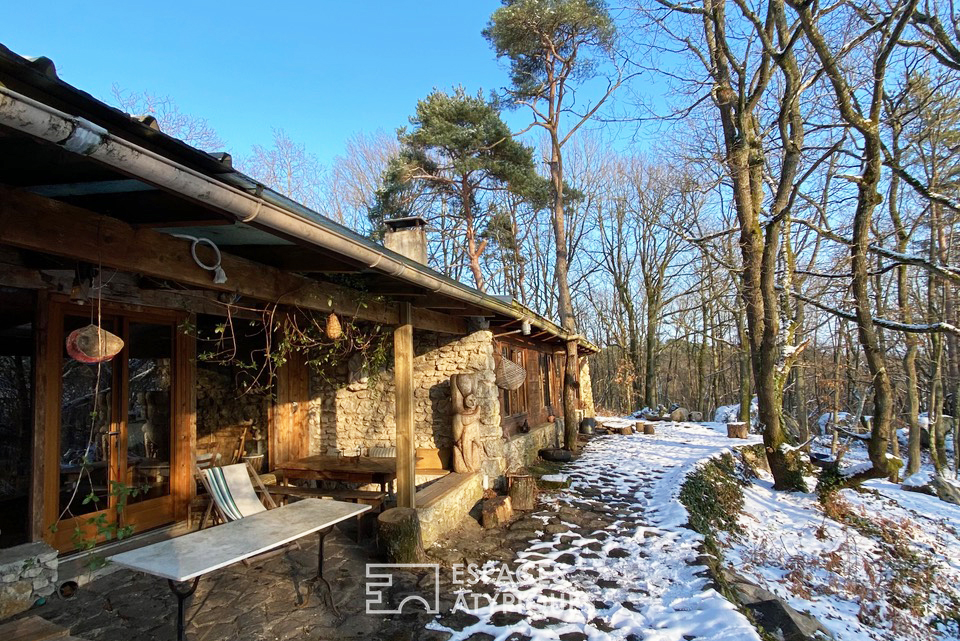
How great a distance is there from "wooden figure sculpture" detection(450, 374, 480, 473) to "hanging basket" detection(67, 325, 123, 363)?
3.94 m

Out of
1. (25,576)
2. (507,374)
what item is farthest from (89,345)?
(507,374)

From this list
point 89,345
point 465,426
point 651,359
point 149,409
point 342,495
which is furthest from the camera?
point 651,359

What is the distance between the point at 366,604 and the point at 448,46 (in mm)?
11427

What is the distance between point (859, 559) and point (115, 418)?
7.75 m

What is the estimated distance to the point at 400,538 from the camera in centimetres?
392

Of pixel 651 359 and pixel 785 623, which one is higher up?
pixel 651 359

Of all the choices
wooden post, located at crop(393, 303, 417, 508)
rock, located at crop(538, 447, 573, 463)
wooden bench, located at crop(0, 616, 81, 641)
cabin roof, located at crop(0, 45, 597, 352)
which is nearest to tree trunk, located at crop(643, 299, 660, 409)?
rock, located at crop(538, 447, 573, 463)

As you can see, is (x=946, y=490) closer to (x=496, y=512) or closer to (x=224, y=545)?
(x=496, y=512)

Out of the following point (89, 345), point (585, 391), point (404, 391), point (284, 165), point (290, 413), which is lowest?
point (585, 391)

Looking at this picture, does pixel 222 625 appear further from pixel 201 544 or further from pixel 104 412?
pixel 104 412

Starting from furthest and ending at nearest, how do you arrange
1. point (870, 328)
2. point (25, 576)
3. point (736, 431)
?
point (736, 431) < point (870, 328) < point (25, 576)

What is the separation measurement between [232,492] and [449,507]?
196 centimetres

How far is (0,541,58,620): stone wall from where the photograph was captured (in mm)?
2990

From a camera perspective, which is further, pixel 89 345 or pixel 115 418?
pixel 115 418
